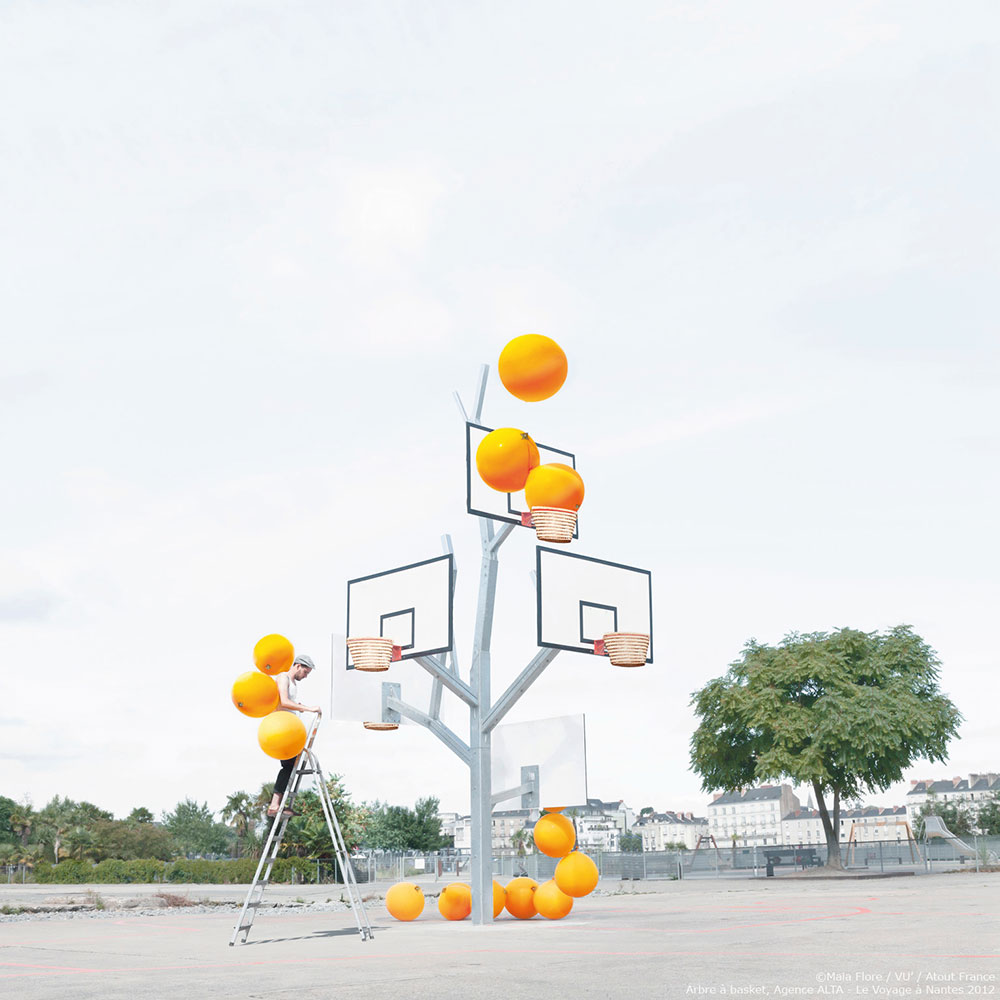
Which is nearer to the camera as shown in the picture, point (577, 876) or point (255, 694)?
point (255, 694)

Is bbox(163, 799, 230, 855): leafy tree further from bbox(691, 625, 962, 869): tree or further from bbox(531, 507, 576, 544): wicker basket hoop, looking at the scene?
bbox(531, 507, 576, 544): wicker basket hoop

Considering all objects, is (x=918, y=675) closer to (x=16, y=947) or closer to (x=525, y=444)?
(x=525, y=444)

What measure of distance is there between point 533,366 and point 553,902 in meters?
7.87

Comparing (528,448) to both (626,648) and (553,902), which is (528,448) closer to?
(626,648)

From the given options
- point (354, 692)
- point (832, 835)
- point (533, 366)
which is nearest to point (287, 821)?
point (354, 692)

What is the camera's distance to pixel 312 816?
48938 millimetres

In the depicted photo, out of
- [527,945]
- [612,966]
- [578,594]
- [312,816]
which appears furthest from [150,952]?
[312,816]

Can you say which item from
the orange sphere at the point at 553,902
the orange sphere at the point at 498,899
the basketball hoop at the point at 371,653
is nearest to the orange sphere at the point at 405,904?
the orange sphere at the point at 498,899

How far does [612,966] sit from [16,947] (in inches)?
298

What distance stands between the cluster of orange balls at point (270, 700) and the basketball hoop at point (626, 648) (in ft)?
14.7

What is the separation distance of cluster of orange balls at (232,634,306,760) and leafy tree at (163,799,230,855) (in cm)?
11398

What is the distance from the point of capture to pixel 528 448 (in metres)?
15.5

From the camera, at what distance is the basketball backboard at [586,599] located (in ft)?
49.5

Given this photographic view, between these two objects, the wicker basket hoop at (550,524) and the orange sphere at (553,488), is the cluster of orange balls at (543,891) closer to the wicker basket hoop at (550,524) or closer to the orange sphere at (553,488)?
the wicker basket hoop at (550,524)
